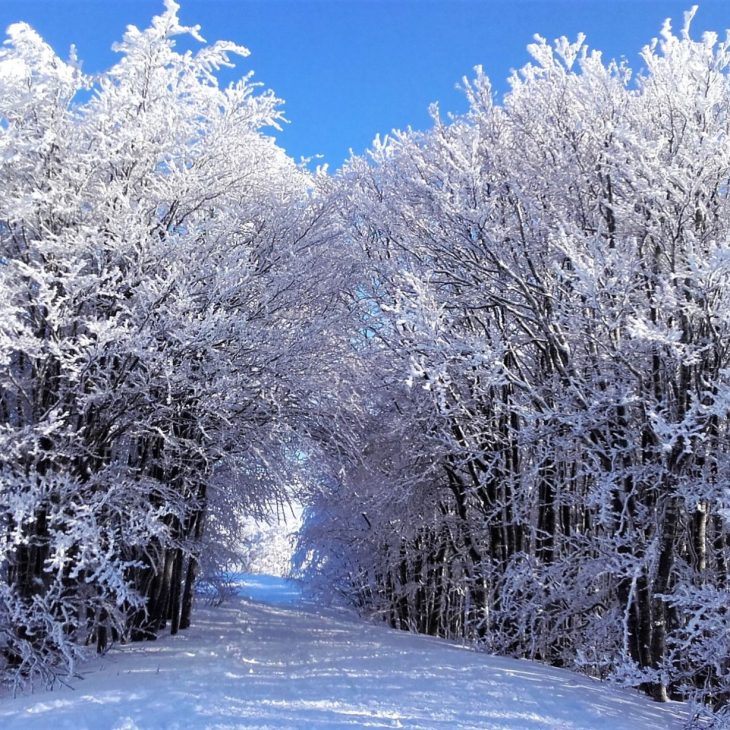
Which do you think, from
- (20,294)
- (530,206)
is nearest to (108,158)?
(20,294)

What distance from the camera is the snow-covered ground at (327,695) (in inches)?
263

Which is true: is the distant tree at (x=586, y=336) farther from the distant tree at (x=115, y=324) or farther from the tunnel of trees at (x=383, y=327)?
the distant tree at (x=115, y=324)

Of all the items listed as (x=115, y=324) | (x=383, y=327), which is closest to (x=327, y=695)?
(x=115, y=324)

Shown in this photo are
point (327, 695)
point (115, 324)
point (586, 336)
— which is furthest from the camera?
point (586, 336)

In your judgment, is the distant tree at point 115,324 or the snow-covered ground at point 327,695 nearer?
the snow-covered ground at point 327,695

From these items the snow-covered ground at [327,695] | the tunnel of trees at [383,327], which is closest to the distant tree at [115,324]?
the tunnel of trees at [383,327]

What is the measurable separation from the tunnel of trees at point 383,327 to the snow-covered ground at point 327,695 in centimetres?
55

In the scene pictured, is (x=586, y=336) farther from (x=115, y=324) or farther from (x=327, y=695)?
(x=115, y=324)

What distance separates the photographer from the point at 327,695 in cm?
764

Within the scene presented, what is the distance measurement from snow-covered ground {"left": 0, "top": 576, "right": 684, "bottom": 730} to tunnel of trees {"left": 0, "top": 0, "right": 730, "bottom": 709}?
0.55 metres

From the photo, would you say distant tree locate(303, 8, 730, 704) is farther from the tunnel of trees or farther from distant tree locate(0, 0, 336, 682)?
distant tree locate(0, 0, 336, 682)

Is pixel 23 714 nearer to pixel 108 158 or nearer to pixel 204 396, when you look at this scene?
pixel 204 396

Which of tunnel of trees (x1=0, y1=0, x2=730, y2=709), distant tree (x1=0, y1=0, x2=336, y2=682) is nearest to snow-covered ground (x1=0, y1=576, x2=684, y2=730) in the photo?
tunnel of trees (x1=0, y1=0, x2=730, y2=709)

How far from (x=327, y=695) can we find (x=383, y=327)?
7.14m
